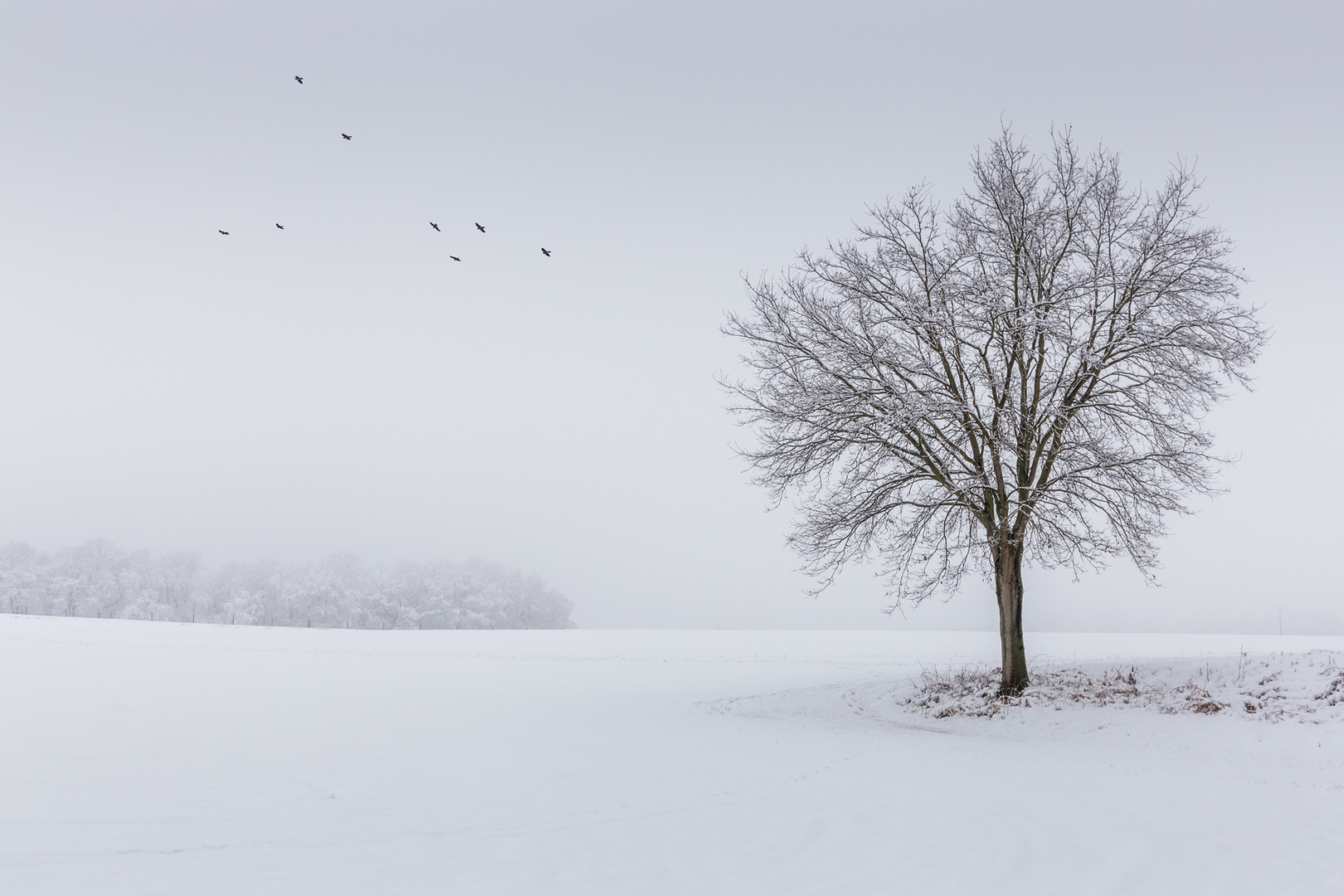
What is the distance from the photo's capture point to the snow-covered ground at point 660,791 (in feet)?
15.4

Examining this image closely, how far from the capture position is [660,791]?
7066mm

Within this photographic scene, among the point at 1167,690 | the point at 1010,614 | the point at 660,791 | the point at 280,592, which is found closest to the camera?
the point at 660,791

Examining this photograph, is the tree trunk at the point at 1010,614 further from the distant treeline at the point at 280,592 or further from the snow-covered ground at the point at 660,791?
the distant treeline at the point at 280,592

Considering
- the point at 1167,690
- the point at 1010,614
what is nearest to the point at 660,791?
the point at 1010,614

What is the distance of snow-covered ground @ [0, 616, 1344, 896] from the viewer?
4.69 m

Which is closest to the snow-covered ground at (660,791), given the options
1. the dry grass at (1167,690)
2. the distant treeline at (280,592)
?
the dry grass at (1167,690)

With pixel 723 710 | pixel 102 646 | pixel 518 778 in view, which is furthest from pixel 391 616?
pixel 518 778

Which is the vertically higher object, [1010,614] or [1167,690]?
[1010,614]

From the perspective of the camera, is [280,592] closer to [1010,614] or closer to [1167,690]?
[1010,614]

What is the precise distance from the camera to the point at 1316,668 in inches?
484

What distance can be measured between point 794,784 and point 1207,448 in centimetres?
1188

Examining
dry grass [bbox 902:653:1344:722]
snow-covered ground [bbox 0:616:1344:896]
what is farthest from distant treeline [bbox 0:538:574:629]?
dry grass [bbox 902:653:1344:722]

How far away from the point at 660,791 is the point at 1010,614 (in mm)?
10304

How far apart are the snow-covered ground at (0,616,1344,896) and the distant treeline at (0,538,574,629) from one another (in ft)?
192
